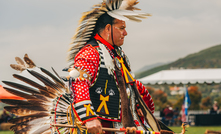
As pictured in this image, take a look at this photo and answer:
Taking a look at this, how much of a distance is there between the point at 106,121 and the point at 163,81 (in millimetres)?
13196

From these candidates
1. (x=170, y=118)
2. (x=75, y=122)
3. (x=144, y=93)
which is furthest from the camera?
(x=170, y=118)

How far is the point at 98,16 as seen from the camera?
148 inches

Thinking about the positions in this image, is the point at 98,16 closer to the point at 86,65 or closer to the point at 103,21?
the point at 103,21

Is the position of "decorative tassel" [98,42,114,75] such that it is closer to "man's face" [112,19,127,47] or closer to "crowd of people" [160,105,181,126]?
"man's face" [112,19,127,47]

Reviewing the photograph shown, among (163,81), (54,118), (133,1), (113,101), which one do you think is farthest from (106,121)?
(163,81)

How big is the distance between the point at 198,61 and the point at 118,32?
4753 inches

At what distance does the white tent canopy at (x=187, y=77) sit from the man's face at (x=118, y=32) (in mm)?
12798

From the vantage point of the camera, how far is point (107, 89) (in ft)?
11.4

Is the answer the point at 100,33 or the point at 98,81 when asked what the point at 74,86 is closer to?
the point at 98,81

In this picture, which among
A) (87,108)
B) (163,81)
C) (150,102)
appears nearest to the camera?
(87,108)

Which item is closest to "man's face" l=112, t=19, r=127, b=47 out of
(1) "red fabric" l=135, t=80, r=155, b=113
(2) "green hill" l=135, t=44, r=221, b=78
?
(1) "red fabric" l=135, t=80, r=155, b=113

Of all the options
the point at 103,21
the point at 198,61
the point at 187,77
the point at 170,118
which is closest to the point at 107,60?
the point at 103,21

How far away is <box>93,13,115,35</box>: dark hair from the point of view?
3.73 meters

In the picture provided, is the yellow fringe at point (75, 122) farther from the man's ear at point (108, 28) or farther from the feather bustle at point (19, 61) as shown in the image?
the man's ear at point (108, 28)
